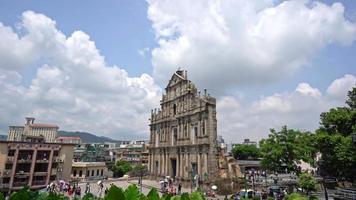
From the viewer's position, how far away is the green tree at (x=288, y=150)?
99.8 feet

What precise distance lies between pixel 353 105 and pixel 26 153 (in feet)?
143

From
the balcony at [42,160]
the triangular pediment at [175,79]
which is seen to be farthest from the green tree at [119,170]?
the triangular pediment at [175,79]

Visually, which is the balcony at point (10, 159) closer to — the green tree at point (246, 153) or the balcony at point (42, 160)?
the balcony at point (42, 160)

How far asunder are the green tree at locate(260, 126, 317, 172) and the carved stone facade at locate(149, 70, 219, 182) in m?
6.40

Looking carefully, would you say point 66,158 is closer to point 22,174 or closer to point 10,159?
point 22,174

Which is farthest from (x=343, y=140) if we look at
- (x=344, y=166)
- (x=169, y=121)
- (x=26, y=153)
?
(x=26, y=153)

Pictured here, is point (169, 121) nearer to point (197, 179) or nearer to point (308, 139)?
point (197, 179)

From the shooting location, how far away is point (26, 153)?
1624 inches

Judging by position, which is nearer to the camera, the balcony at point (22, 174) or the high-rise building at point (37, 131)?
the balcony at point (22, 174)

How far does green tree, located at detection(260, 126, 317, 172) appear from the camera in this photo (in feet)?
99.8

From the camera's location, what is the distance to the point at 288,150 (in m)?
30.9

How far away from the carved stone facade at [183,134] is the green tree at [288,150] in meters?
→ 6.40

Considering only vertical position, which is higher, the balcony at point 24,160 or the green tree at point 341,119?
the green tree at point 341,119

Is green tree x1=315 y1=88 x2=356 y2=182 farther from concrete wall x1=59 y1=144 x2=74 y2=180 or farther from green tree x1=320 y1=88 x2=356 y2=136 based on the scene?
concrete wall x1=59 y1=144 x2=74 y2=180
